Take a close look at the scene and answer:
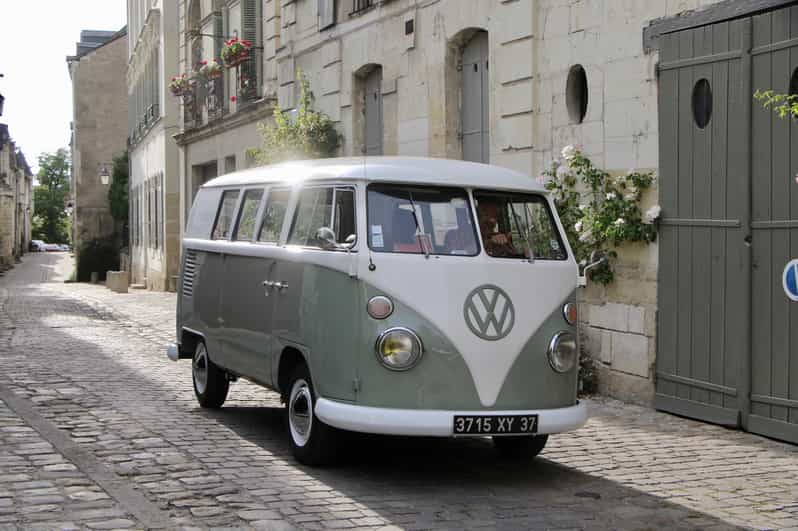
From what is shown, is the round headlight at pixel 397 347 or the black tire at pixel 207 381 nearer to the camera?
the round headlight at pixel 397 347

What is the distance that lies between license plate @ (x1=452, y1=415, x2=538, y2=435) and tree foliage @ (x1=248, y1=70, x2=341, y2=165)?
35.3 ft

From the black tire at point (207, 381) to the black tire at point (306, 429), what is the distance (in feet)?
6.90

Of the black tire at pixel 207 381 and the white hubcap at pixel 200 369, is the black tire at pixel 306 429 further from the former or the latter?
the white hubcap at pixel 200 369

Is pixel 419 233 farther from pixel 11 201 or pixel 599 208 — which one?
pixel 11 201

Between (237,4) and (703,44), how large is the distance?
1696cm

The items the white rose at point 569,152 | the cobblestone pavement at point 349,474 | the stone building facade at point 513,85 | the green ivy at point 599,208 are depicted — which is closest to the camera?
the cobblestone pavement at point 349,474

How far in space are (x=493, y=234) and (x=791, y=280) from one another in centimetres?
269

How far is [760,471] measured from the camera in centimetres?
778

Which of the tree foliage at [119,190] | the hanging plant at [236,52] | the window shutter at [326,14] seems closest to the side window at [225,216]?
the window shutter at [326,14]

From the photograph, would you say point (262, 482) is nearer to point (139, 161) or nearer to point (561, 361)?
point (561, 361)

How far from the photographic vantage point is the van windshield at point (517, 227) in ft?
24.5

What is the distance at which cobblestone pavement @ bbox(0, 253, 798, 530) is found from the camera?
6332mm

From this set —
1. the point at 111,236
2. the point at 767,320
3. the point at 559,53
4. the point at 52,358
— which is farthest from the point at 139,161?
the point at 767,320

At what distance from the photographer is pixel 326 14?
17969 mm
